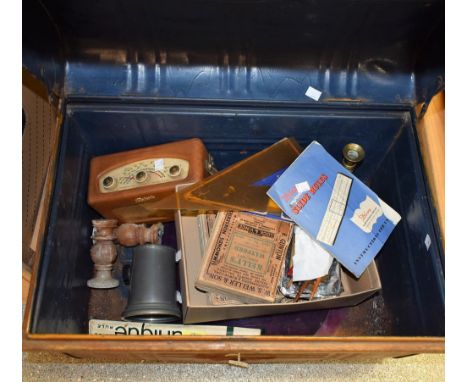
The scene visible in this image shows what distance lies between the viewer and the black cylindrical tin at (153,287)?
1290mm

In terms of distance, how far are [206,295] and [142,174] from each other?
1.32 ft

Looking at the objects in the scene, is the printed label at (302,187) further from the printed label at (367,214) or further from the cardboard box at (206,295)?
the cardboard box at (206,295)

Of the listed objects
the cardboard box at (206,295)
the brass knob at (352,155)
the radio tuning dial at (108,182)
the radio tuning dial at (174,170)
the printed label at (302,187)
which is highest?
the brass knob at (352,155)

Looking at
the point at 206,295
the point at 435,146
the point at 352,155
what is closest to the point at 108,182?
the point at 206,295

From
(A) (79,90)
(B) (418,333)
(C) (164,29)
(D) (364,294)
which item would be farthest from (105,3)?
(B) (418,333)

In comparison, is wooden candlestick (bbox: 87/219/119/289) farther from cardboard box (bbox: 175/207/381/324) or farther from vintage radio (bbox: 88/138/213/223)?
cardboard box (bbox: 175/207/381/324)

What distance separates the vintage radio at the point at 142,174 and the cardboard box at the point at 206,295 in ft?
0.35

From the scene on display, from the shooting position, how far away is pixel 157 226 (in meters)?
1.43

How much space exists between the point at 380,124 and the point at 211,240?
2.09 feet

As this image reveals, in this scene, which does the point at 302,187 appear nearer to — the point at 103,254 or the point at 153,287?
the point at 153,287

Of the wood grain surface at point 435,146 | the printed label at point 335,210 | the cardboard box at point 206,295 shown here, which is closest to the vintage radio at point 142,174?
the cardboard box at point 206,295

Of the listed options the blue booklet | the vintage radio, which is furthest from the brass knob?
the vintage radio

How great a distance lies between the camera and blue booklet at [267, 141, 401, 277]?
4.15 ft

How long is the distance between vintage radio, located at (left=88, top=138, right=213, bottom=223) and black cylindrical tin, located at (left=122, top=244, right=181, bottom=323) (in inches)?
5.7
